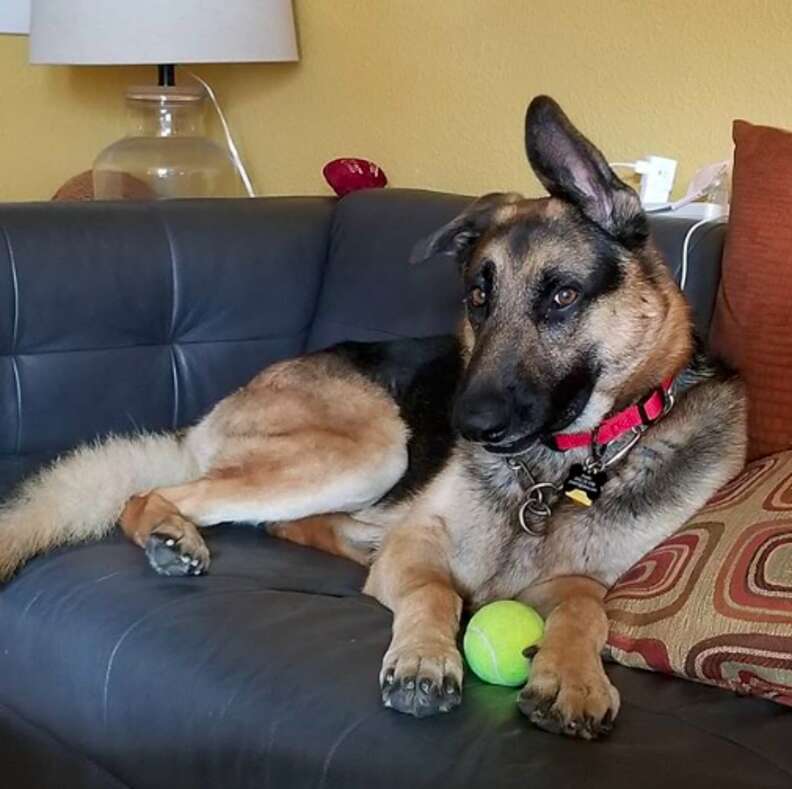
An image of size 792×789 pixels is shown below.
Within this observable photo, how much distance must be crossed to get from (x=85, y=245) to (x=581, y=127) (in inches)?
40.0

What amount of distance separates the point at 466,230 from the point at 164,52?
130 centimetres

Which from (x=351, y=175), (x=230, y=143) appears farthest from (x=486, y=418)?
(x=230, y=143)

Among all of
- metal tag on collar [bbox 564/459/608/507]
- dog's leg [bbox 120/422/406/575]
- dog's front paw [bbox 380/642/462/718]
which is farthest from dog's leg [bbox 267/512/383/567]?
dog's front paw [bbox 380/642/462/718]

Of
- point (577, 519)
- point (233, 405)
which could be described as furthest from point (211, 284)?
point (577, 519)

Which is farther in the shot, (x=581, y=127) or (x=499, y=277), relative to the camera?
(x=581, y=127)

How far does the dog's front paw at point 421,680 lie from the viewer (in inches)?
53.4

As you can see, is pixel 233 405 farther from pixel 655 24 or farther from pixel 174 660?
pixel 655 24

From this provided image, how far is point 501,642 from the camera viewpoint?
1.47m

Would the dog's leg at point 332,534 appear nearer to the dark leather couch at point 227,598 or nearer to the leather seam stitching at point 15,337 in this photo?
the dark leather couch at point 227,598

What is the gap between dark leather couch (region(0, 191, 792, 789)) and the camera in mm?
1306

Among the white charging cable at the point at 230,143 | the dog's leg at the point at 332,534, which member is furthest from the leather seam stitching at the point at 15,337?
the white charging cable at the point at 230,143

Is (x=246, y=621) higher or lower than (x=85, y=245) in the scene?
lower

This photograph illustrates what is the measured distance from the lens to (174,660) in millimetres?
1569

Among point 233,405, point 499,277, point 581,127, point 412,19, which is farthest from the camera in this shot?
point 412,19
